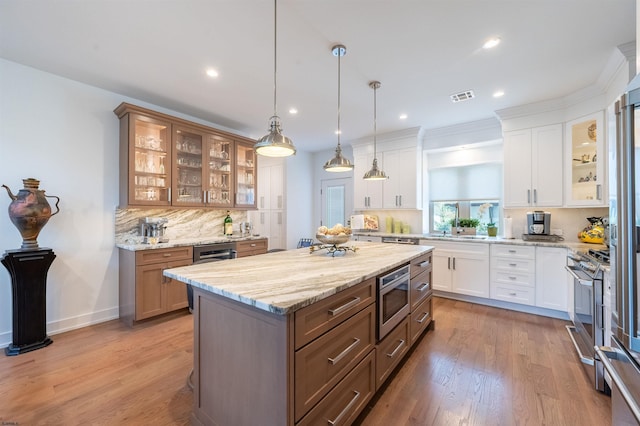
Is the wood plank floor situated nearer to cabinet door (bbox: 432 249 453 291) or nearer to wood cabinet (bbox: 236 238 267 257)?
cabinet door (bbox: 432 249 453 291)

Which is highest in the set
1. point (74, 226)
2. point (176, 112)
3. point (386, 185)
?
point (176, 112)

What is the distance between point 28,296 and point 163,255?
115 cm

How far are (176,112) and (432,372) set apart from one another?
442 centimetres

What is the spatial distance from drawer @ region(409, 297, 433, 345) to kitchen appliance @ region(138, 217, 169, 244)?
3.05 meters

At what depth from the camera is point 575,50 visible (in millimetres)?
2451

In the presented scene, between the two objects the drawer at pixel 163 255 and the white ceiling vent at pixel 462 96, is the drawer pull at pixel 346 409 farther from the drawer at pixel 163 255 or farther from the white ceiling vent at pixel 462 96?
the white ceiling vent at pixel 462 96

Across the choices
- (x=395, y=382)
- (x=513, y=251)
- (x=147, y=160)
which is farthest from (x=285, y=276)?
(x=513, y=251)

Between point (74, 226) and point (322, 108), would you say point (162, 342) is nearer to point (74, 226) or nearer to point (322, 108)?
point (74, 226)

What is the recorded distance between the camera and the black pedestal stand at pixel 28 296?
97.7 inches

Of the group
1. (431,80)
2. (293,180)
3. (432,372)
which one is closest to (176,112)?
(293,180)

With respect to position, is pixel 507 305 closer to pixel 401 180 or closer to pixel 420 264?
pixel 420 264

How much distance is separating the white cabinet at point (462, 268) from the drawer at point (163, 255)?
3.55 metres

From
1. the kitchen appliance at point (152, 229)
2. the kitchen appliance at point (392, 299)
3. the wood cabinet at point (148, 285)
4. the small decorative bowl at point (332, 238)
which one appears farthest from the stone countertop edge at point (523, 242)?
the kitchen appliance at point (152, 229)

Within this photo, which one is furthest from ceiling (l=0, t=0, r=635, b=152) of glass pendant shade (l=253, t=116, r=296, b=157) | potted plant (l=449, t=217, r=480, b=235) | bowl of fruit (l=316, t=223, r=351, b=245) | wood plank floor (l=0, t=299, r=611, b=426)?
wood plank floor (l=0, t=299, r=611, b=426)
